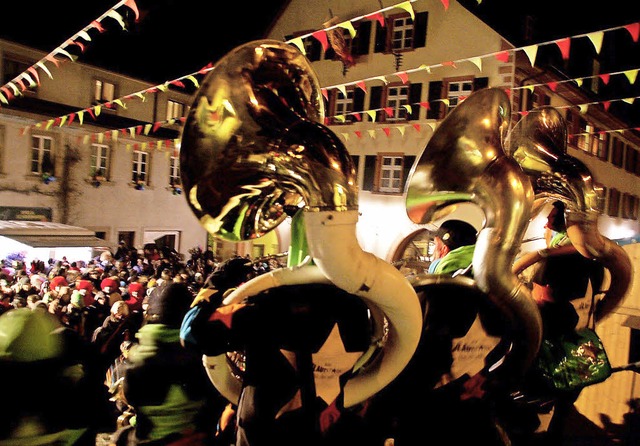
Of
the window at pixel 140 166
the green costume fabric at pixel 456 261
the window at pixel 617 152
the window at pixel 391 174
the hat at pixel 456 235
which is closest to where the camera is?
the green costume fabric at pixel 456 261

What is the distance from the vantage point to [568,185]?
2.93 m

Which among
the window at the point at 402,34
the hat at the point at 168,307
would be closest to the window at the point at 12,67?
the window at the point at 402,34

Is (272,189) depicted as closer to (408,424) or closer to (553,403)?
(408,424)

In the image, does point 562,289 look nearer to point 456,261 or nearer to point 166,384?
point 456,261

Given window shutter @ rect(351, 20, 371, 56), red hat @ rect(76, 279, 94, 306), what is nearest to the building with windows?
window shutter @ rect(351, 20, 371, 56)

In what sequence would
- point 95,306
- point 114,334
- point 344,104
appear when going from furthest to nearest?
point 344,104, point 95,306, point 114,334

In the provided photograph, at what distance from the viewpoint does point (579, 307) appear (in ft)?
10.4

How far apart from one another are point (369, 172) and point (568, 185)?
592 inches

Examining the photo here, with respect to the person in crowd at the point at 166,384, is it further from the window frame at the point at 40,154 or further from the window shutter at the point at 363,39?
the window shutter at the point at 363,39

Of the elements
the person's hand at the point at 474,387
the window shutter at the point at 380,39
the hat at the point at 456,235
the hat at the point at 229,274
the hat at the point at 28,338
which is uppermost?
the window shutter at the point at 380,39

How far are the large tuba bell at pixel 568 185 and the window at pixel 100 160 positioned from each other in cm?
1739

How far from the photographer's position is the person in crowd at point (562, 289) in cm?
312

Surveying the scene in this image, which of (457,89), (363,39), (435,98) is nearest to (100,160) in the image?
(363,39)

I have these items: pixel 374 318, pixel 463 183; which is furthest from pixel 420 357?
pixel 463 183
